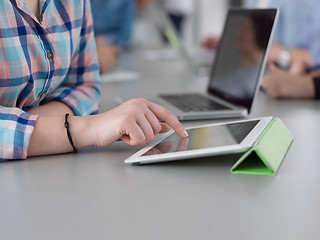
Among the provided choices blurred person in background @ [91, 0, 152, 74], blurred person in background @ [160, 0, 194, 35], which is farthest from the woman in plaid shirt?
blurred person in background @ [160, 0, 194, 35]

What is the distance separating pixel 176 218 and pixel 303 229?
134 millimetres

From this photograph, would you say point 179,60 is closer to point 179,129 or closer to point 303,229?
point 179,129

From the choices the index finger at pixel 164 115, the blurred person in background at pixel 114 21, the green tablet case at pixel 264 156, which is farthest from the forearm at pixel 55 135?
the blurred person in background at pixel 114 21

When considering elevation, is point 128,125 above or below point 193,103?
above

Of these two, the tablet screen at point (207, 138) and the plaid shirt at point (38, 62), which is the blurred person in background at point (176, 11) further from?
the tablet screen at point (207, 138)

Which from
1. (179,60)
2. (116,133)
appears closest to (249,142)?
(116,133)

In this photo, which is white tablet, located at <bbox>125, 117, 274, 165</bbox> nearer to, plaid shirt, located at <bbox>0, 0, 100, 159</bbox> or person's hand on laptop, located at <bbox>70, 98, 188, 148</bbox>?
person's hand on laptop, located at <bbox>70, 98, 188, 148</bbox>

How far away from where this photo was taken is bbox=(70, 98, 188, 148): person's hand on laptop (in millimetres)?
708

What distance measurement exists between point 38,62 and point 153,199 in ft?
1.27

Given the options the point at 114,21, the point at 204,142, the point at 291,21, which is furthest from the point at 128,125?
the point at 114,21

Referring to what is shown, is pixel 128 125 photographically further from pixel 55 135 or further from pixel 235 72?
pixel 235 72

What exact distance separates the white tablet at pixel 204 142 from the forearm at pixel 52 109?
0.24m

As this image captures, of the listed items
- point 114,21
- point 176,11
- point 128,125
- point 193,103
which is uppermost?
point 128,125

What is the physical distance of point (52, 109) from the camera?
2.98ft
